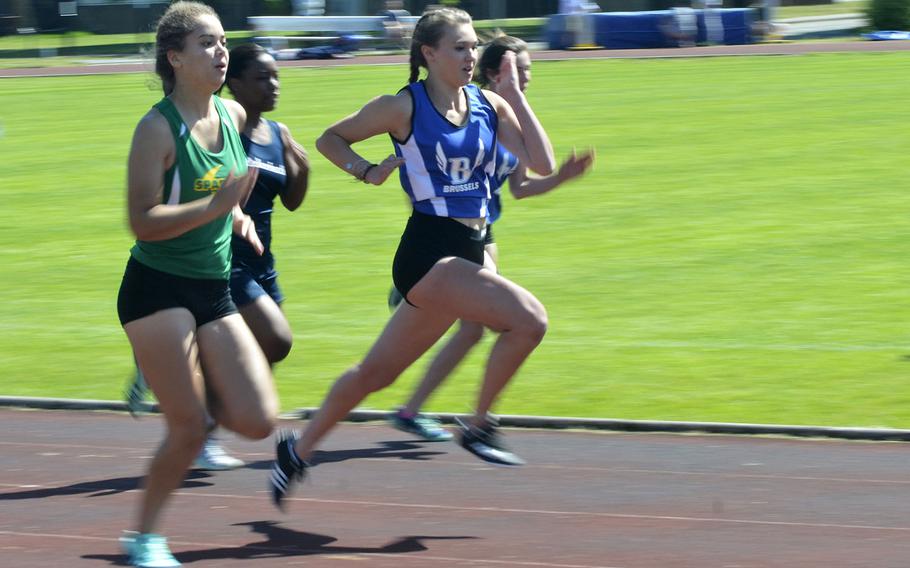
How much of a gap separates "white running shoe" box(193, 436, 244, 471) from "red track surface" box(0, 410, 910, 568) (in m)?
0.08

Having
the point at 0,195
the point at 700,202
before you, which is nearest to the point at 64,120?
the point at 0,195

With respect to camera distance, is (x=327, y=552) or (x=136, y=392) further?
(x=136, y=392)

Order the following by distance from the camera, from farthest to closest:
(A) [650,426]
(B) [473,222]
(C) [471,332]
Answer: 1. (A) [650,426]
2. (C) [471,332]
3. (B) [473,222]

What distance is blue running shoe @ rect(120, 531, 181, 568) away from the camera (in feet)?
17.7

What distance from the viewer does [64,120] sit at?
1093 inches

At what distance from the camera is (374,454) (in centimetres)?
736

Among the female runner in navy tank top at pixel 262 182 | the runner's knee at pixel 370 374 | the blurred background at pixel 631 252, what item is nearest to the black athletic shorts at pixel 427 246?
the runner's knee at pixel 370 374

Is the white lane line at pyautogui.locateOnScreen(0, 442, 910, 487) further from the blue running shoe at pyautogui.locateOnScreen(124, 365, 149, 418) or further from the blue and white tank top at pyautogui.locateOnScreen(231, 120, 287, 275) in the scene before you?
the blue and white tank top at pyautogui.locateOnScreen(231, 120, 287, 275)

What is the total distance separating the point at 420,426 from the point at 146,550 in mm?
2337

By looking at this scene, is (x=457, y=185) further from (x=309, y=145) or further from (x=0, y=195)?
(x=309, y=145)

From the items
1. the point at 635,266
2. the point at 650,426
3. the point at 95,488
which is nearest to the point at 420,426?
the point at 650,426

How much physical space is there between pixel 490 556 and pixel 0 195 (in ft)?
46.2

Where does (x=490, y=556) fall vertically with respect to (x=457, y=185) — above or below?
below

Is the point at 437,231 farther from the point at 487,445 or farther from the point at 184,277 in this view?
the point at 184,277
